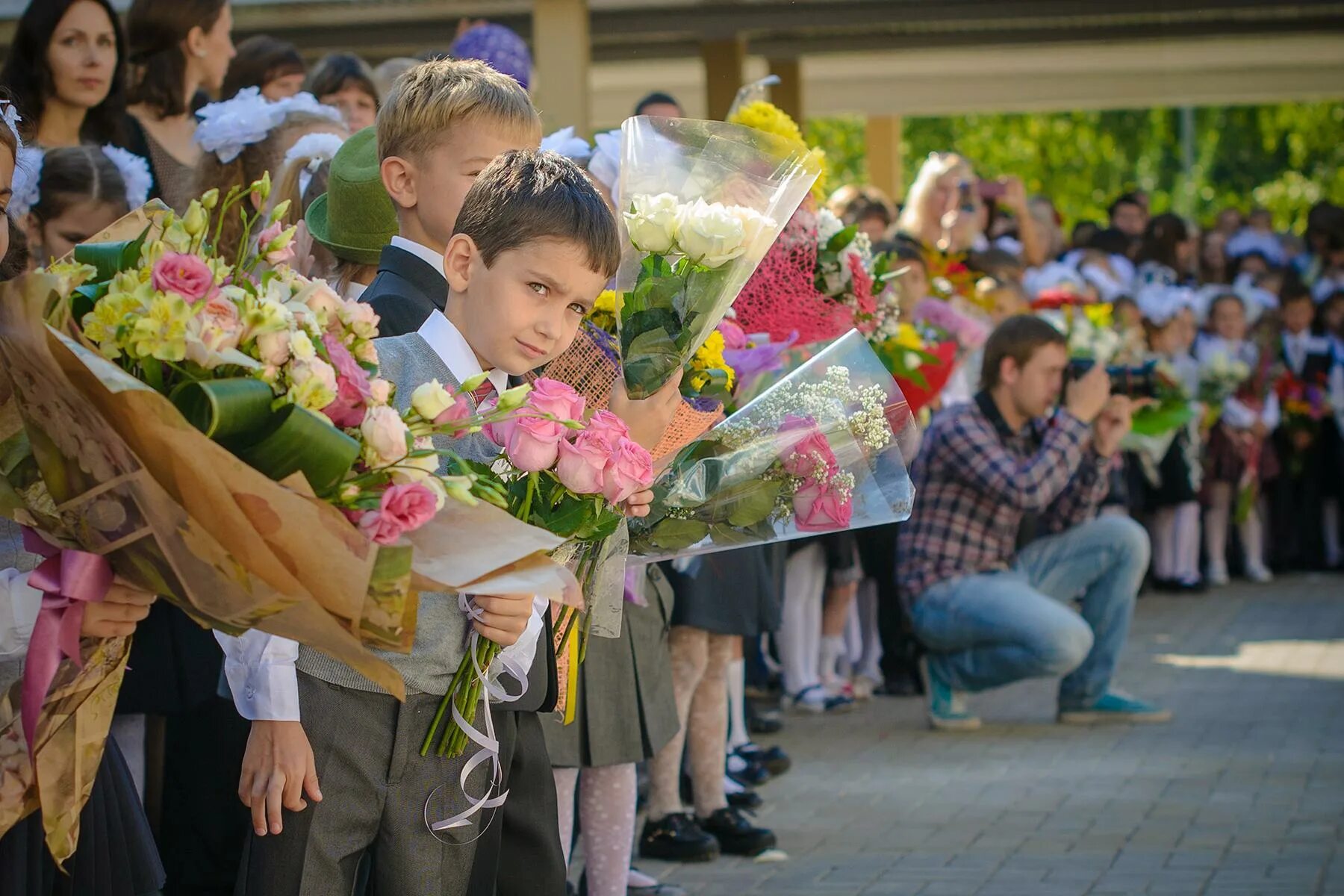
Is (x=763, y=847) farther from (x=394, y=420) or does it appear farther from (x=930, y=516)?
(x=394, y=420)

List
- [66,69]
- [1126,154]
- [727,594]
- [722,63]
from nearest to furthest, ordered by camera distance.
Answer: [727,594] < [66,69] < [722,63] < [1126,154]

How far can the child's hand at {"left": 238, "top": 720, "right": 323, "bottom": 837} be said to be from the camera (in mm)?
2789

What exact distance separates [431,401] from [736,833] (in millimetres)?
3320

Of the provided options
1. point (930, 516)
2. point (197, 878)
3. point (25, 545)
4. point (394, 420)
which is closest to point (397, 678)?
point (394, 420)

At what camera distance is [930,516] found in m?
7.30

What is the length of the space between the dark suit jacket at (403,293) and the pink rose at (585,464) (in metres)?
0.63

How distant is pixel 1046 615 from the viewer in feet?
23.0

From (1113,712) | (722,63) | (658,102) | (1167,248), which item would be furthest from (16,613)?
(722,63)

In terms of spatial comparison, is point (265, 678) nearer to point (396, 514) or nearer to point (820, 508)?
point (396, 514)

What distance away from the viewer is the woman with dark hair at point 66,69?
5.64 metres

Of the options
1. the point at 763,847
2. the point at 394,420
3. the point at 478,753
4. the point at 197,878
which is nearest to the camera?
the point at 394,420

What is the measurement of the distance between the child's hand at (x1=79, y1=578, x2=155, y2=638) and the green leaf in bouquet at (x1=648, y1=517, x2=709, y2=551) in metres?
0.92

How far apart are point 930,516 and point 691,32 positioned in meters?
8.63

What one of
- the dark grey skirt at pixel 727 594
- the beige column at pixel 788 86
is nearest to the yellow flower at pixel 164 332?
the dark grey skirt at pixel 727 594
